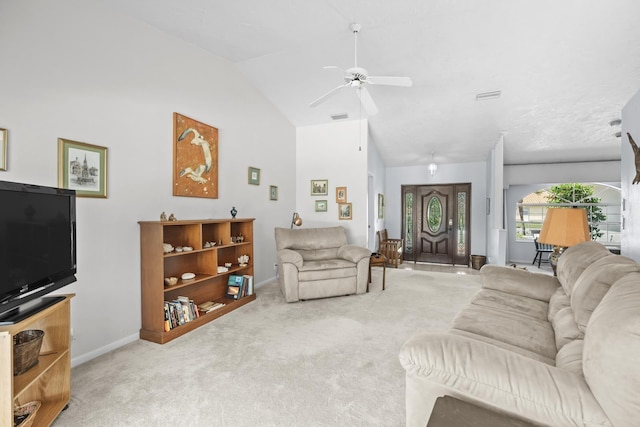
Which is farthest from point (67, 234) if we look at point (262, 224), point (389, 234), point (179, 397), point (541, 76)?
point (389, 234)

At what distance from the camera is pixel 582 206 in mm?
6547

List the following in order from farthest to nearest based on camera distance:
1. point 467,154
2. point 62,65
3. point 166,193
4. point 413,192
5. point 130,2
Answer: point 413,192
point 467,154
point 166,193
point 130,2
point 62,65

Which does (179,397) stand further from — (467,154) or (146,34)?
(467,154)

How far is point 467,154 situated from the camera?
6.20 m

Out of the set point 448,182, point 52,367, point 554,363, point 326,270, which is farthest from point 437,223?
point 52,367

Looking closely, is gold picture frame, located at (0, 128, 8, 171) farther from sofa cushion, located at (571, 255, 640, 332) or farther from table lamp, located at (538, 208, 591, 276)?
table lamp, located at (538, 208, 591, 276)

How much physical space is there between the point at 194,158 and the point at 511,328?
328 centimetres

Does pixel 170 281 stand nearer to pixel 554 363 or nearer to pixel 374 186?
pixel 554 363

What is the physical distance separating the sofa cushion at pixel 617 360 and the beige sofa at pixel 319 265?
9.79ft

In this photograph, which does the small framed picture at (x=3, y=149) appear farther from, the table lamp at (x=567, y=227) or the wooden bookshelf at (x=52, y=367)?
the table lamp at (x=567, y=227)

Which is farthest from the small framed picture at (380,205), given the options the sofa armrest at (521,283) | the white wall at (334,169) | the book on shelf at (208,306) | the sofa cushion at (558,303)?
the sofa cushion at (558,303)

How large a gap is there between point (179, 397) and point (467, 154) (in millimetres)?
6384

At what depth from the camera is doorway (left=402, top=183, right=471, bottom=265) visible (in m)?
6.79

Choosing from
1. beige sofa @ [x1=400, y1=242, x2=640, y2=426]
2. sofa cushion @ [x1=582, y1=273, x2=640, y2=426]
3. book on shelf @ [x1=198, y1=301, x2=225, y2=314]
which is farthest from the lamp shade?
book on shelf @ [x1=198, y1=301, x2=225, y2=314]
